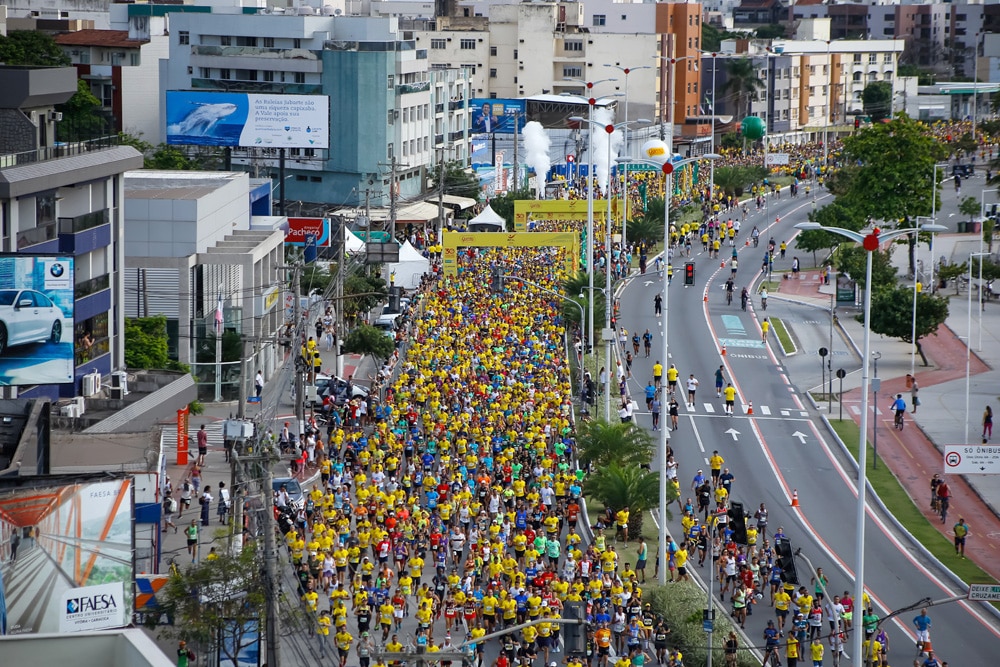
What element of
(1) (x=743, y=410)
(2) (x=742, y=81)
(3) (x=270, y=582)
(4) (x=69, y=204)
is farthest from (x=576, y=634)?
(2) (x=742, y=81)

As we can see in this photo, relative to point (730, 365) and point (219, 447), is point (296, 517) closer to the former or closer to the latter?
point (219, 447)

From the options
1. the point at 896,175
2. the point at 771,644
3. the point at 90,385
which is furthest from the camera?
the point at 896,175

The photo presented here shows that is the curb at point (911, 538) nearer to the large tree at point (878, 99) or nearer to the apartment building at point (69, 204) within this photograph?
the apartment building at point (69, 204)

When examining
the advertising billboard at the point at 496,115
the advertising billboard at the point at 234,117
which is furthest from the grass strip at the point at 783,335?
the advertising billboard at the point at 496,115

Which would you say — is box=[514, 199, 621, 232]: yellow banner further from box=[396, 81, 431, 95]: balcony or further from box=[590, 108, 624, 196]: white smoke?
box=[590, 108, 624, 196]: white smoke

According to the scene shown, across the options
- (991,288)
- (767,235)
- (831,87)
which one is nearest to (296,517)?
(991,288)

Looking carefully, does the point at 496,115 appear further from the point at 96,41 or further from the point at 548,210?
the point at 548,210
